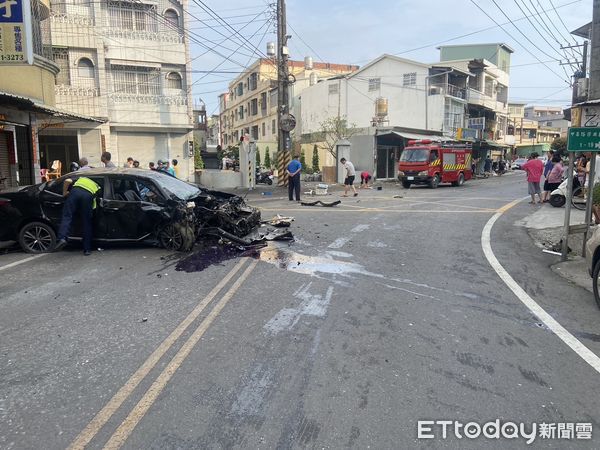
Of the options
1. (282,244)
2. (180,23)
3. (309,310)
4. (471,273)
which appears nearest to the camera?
(309,310)

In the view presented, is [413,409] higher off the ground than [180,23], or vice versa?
[180,23]

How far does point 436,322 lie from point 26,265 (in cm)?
664

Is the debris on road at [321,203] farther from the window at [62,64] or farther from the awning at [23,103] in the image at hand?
the window at [62,64]

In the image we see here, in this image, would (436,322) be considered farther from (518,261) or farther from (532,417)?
(518,261)

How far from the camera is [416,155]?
2622 cm

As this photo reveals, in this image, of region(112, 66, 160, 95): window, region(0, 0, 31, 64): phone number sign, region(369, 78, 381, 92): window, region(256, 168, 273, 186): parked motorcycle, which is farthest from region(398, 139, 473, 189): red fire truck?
region(0, 0, 31, 64): phone number sign

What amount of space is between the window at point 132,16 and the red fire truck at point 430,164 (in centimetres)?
1552

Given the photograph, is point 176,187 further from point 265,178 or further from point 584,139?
point 265,178

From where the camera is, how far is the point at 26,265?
8.10 meters

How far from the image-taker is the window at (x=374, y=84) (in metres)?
39.8

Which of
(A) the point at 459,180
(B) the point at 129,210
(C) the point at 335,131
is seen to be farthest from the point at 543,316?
(C) the point at 335,131

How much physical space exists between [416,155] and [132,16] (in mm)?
16979

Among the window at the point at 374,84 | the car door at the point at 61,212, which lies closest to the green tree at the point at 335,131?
the window at the point at 374,84

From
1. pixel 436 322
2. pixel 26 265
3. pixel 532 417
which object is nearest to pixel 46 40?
pixel 26 265
